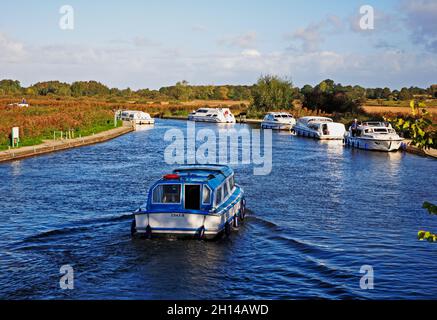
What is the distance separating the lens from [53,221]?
2417cm

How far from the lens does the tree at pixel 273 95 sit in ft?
365

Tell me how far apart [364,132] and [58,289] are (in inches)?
1670

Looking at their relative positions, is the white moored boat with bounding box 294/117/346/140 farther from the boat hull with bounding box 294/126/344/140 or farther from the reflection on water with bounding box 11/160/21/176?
the reflection on water with bounding box 11/160/21/176

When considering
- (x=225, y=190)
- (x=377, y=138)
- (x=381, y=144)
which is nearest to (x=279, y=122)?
(x=377, y=138)

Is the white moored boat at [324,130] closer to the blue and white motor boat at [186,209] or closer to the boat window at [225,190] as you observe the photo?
the boat window at [225,190]

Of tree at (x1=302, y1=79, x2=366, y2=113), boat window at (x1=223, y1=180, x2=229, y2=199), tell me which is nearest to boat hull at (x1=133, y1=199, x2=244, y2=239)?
boat window at (x1=223, y1=180, x2=229, y2=199)

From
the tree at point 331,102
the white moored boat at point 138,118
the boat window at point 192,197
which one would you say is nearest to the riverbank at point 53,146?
the white moored boat at point 138,118

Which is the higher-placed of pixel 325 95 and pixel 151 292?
pixel 325 95

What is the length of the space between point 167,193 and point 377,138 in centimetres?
3509

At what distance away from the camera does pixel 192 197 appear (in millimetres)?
21641

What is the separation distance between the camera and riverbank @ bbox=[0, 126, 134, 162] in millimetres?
42672
